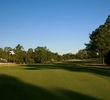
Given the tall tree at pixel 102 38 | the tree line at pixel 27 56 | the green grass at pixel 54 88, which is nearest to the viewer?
the green grass at pixel 54 88

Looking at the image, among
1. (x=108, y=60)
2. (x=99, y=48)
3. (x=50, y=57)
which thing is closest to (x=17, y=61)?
(x=50, y=57)

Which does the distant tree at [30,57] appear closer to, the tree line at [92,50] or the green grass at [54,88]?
the tree line at [92,50]

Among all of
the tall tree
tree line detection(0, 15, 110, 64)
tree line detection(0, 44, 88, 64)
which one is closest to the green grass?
tree line detection(0, 15, 110, 64)

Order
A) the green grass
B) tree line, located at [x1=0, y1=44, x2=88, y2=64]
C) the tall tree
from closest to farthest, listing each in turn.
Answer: the green grass < the tall tree < tree line, located at [x1=0, y1=44, x2=88, y2=64]

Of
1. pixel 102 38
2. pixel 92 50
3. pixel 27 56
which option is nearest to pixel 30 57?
pixel 27 56

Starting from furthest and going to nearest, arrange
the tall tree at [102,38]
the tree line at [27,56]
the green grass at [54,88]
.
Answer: the tree line at [27,56] → the tall tree at [102,38] → the green grass at [54,88]

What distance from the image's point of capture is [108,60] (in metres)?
63.2

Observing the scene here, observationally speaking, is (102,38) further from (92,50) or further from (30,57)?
(30,57)

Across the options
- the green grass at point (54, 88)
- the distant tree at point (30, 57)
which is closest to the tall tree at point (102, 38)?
the distant tree at point (30, 57)

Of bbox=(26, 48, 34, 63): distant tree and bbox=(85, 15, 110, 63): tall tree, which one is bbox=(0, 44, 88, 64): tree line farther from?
bbox=(85, 15, 110, 63): tall tree

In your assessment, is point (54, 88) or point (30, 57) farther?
point (30, 57)

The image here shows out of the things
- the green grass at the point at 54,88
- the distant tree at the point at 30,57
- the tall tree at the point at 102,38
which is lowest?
the green grass at the point at 54,88

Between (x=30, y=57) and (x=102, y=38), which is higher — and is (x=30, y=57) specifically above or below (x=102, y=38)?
below

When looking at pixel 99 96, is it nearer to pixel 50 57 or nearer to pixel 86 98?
pixel 86 98
